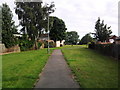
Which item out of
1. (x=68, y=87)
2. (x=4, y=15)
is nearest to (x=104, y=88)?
(x=68, y=87)

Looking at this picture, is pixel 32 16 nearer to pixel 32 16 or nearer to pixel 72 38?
pixel 32 16

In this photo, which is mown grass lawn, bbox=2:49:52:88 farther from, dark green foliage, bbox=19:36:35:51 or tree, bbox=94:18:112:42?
tree, bbox=94:18:112:42

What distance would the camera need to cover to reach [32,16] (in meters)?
28.0

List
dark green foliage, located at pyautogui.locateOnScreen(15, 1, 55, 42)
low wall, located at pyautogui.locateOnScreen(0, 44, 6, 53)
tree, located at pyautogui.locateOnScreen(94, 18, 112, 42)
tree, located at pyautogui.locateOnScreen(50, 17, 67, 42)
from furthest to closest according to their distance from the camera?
tree, located at pyautogui.locateOnScreen(50, 17, 67, 42)
tree, located at pyautogui.locateOnScreen(94, 18, 112, 42)
dark green foliage, located at pyautogui.locateOnScreen(15, 1, 55, 42)
low wall, located at pyautogui.locateOnScreen(0, 44, 6, 53)

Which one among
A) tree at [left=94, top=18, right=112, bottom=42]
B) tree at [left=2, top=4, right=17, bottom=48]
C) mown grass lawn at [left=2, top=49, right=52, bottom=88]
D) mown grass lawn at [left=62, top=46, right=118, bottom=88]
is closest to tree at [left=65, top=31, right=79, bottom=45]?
tree at [left=94, top=18, right=112, bottom=42]

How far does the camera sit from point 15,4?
28.9m

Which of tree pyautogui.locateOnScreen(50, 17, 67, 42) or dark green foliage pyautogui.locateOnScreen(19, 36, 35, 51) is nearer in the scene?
dark green foliage pyautogui.locateOnScreen(19, 36, 35, 51)

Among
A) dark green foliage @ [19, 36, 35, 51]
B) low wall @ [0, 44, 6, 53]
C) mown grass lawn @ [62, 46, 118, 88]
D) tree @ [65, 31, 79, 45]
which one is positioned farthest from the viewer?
tree @ [65, 31, 79, 45]

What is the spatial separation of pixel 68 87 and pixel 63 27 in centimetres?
4847

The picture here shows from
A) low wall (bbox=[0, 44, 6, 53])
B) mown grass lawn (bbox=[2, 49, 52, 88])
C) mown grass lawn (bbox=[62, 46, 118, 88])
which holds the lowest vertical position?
mown grass lawn (bbox=[2, 49, 52, 88])

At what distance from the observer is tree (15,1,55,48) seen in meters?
28.1

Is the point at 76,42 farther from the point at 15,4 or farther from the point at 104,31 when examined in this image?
the point at 15,4

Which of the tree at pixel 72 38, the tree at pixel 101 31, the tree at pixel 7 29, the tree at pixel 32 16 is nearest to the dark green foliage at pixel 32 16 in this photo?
the tree at pixel 32 16

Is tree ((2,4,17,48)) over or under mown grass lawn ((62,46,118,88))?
over
